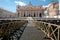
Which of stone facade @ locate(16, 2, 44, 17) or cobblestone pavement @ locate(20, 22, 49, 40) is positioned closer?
cobblestone pavement @ locate(20, 22, 49, 40)

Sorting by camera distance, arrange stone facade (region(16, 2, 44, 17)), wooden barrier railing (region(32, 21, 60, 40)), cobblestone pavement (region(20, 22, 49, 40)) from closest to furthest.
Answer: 1. wooden barrier railing (region(32, 21, 60, 40))
2. cobblestone pavement (region(20, 22, 49, 40))
3. stone facade (region(16, 2, 44, 17))

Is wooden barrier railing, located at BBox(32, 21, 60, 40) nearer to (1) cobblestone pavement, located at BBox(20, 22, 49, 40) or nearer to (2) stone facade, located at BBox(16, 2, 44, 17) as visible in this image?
(1) cobblestone pavement, located at BBox(20, 22, 49, 40)

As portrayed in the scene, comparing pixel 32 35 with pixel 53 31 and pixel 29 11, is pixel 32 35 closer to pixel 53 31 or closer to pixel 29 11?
pixel 53 31

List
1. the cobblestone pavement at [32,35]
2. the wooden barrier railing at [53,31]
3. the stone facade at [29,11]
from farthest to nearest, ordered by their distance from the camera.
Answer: the stone facade at [29,11] < the cobblestone pavement at [32,35] < the wooden barrier railing at [53,31]

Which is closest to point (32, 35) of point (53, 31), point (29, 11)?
point (53, 31)

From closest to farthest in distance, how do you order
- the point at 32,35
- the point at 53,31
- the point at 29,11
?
the point at 53,31 → the point at 32,35 → the point at 29,11

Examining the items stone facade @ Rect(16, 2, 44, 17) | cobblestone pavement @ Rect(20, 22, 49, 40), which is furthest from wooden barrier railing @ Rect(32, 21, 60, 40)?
stone facade @ Rect(16, 2, 44, 17)

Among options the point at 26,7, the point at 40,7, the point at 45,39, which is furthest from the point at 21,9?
the point at 45,39

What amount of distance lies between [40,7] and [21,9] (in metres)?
16.6

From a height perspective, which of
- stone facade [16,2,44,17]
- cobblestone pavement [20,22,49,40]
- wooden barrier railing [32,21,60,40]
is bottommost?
cobblestone pavement [20,22,49,40]

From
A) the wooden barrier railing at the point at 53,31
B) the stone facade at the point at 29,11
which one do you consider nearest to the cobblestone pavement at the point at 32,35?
the wooden barrier railing at the point at 53,31

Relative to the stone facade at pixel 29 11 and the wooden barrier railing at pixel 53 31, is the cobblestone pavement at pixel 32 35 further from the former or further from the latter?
the stone facade at pixel 29 11

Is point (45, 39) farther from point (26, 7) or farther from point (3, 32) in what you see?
point (26, 7)

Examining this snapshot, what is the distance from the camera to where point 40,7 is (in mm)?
131250
